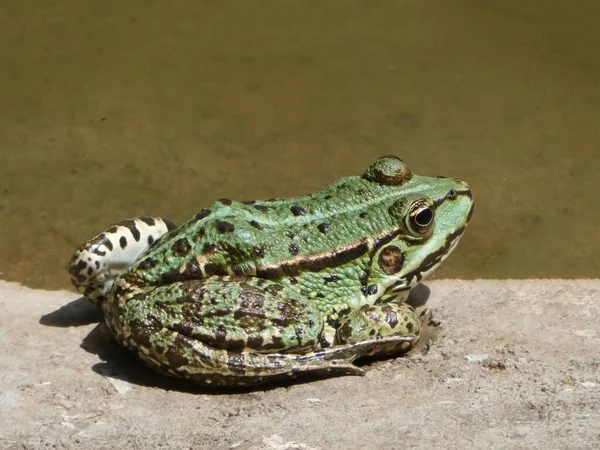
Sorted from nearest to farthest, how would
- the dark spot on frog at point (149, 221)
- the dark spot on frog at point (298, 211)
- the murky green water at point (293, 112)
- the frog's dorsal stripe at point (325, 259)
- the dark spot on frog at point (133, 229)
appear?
the frog's dorsal stripe at point (325, 259)
the dark spot on frog at point (298, 211)
the dark spot on frog at point (133, 229)
the dark spot on frog at point (149, 221)
the murky green water at point (293, 112)

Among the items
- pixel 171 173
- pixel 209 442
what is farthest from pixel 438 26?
pixel 209 442

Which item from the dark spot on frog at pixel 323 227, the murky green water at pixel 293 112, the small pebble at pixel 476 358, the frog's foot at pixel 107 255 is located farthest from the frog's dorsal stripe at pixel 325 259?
the murky green water at pixel 293 112

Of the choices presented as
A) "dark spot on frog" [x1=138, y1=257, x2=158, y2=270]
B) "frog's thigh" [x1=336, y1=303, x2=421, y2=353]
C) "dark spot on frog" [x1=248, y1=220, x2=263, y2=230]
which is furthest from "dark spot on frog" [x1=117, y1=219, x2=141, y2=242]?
"frog's thigh" [x1=336, y1=303, x2=421, y2=353]

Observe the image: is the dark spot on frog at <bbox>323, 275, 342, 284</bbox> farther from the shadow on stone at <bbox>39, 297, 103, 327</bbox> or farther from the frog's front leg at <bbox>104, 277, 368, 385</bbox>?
the shadow on stone at <bbox>39, 297, 103, 327</bbox>

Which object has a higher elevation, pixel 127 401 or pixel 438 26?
pixel 438 26

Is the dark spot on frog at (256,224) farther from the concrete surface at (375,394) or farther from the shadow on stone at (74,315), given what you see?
the shadow on stone at (74,315)

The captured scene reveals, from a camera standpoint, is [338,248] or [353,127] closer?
[338,248]

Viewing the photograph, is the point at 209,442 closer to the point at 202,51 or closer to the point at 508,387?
the point at 508,387
